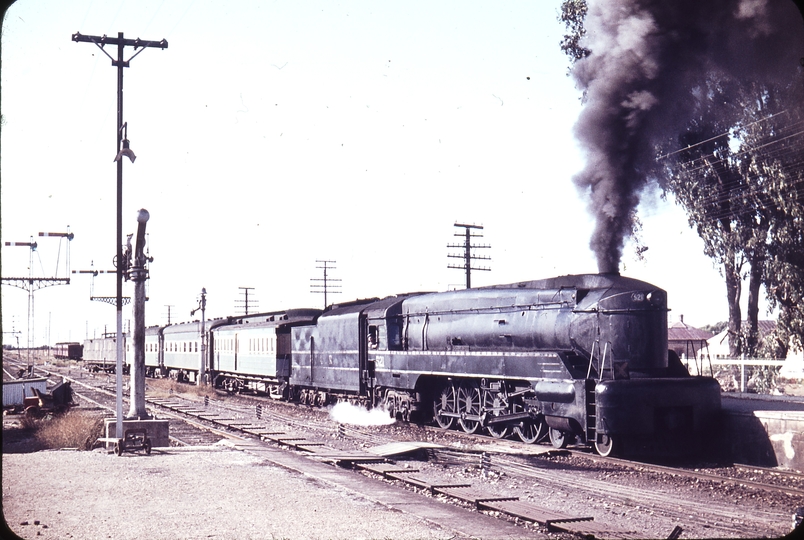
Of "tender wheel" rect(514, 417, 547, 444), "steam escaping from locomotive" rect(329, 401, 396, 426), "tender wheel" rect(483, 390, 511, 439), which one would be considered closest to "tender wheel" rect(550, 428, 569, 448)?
"tender wheel" rect(514, 417, 547, 444)

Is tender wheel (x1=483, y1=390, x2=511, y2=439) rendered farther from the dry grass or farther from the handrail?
the dry grass

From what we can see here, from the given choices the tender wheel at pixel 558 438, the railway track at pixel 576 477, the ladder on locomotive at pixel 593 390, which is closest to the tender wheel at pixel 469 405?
the railway track at pixel 576 477

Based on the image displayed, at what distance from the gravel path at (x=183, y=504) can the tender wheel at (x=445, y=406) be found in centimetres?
670

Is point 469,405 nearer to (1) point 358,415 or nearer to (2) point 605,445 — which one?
(2) point 605,445

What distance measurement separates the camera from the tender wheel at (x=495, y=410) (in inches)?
686

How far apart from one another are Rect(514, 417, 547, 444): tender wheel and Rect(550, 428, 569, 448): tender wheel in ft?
1.35

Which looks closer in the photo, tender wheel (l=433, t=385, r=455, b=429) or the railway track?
the railway track

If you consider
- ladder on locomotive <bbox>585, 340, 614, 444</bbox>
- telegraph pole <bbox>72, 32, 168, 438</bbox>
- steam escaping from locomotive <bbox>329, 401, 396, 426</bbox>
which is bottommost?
steam escaping from locomotive <bbox>329, 401, 396, 426</bbox>

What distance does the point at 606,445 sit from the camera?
14641 mm

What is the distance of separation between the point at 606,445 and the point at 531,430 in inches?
101

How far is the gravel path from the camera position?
342 inches

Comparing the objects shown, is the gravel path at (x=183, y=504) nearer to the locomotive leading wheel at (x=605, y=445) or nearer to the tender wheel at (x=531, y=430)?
the locomotive leading wheel at (x=605, y=445)

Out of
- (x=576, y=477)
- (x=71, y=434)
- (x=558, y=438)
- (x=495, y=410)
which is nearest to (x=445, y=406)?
(x=495, y=410)

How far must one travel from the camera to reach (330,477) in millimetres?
12633
